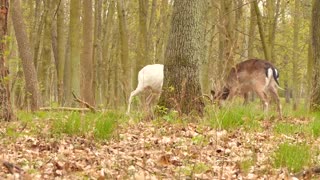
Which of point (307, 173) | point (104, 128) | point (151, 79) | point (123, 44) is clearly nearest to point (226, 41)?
point (151, 79)

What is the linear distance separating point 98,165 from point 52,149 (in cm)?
116

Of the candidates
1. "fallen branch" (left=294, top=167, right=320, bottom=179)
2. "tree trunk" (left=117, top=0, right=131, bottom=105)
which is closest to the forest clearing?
"fallen branch" (left=294, top=167, right=320, bottom=179)

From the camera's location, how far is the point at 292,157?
4.73m

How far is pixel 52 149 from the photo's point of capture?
19.3ft

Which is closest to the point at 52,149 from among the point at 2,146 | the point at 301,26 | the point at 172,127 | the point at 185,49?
the point at 2,146

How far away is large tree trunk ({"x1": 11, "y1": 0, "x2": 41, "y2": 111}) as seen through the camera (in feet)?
39.7

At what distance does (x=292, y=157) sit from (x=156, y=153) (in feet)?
5.13

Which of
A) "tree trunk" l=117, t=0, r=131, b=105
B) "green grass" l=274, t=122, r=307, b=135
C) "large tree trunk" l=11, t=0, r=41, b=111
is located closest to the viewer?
"green grass" l=274, t=122, r=307, b=135

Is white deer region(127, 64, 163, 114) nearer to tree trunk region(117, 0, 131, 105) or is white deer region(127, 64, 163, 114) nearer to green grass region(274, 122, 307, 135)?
tree trunk region(117, 0, 131, 105)

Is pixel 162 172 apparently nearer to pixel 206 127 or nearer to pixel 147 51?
pixel 206 127

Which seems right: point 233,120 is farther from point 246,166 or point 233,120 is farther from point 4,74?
point 4,74

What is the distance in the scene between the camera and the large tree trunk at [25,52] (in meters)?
12.1

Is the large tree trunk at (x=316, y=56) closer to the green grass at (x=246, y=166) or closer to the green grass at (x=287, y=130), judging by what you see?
the green grass at (x=287, y=130)

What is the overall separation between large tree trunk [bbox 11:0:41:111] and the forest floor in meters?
4.83
